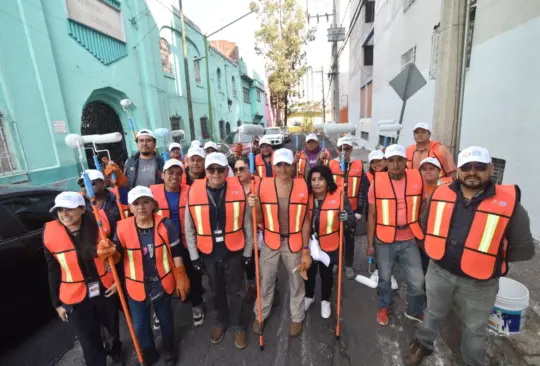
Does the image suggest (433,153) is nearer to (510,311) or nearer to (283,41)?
(510,311)

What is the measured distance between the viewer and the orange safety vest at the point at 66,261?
2.36m

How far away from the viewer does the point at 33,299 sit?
305cm

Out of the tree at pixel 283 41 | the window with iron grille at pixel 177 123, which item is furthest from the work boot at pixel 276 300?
the tree at pixel 283 41

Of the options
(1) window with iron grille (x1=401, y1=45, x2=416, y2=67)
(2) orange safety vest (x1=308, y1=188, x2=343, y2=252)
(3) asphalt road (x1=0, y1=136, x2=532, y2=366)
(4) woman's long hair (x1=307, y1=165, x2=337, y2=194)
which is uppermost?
(1) window with iron grille (x1=401, y1=45, x2=416, y2=67)

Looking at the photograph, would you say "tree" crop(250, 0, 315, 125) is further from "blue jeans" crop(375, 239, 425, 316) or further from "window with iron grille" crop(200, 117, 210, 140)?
"blue jeans" crop(375, 239, 425, 316)

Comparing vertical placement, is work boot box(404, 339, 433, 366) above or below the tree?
below

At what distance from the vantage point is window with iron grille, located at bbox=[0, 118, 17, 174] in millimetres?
6254

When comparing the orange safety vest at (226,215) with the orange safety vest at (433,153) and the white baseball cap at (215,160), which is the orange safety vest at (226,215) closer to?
Answer: the white baseball cap at (215,160)

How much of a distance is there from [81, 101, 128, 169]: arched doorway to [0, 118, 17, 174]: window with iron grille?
8.28 ft

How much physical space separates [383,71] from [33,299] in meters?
13.8

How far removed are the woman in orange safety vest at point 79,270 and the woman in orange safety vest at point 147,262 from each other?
0.60 ft

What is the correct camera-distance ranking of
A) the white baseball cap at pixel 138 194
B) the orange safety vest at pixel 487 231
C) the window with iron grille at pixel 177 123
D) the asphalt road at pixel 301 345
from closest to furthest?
1. the orange safety vest at pixel 487 231
2. the white baseball cap at pixel 138 194
3. the asphalt road at pixel 301 345
4. the window with iron grille at pixel 177 123

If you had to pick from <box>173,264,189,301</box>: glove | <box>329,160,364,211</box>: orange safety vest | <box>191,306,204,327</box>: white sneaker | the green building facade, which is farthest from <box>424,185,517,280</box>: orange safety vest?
the green building facade

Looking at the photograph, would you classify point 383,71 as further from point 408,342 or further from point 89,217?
point 89,217
